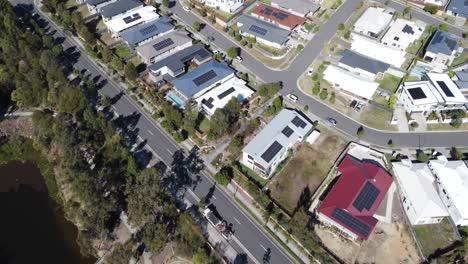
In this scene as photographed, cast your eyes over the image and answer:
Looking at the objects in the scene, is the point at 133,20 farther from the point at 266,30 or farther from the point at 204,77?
the point at 266,30

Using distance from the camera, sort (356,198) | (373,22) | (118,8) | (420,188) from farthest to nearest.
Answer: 1. (373,22)
2. (118,8)
3. (420,188)
4. (356,198)

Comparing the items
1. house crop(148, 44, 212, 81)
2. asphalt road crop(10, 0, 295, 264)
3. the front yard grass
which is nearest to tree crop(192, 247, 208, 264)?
asphalt road crop(10, 0, 295, 264)

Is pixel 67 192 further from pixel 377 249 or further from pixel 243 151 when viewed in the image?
pixel 377 249

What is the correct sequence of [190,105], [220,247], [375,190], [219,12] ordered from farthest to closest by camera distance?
[219,12], [190,105], [375,190], [220,247]

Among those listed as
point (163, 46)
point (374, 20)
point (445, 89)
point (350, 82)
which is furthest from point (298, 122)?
point (374, 20)

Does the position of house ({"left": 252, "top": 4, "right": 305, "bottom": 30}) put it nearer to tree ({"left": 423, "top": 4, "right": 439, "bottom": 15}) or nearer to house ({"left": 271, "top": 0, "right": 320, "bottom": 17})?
house ({"left": 271, "top": 0, "right": 320, "bottom": 17})

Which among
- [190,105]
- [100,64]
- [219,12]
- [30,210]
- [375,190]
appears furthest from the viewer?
[219,12]

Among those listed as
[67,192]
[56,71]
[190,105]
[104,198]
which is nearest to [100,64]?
[56,71]
